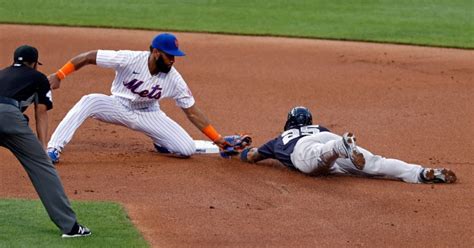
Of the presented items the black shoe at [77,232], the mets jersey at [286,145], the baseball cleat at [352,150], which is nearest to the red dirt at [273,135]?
the mets jersey at [286,145]

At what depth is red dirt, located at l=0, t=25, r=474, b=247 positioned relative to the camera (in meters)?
9.01

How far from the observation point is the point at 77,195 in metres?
9.90

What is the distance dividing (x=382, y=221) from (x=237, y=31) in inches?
399

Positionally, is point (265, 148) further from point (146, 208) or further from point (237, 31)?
point (237, 31)

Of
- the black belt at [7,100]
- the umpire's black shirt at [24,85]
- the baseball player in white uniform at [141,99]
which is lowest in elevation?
the baseball player in white uniform at [141,99]

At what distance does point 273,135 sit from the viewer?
12820 mm

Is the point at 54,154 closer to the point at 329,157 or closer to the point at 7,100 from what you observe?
the point at 7,100

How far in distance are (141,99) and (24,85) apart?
125 inches

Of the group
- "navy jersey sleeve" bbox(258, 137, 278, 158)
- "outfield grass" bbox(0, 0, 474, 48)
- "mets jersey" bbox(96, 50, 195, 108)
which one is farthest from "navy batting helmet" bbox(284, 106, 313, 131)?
"outfield grass" bbox(0, 0, 474, 48)

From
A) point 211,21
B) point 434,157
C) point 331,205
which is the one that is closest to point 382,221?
point 331,205

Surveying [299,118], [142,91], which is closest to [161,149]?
[142,91]

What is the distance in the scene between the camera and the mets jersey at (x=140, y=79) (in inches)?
446

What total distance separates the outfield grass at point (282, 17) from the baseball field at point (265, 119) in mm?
41

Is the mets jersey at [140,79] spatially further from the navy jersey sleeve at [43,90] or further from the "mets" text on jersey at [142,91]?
the navy jersey sleeve at [43,90]
